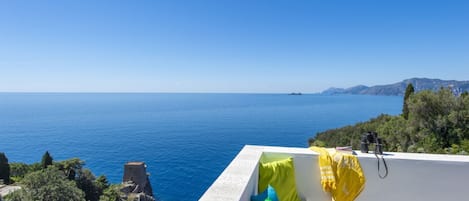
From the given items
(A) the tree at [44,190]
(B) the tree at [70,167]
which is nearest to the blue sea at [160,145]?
(B) the tree at [70,167]

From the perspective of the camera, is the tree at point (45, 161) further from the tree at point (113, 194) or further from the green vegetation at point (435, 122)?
the green vegetation at point (435, 122)

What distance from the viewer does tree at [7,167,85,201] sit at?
1196 centimetres

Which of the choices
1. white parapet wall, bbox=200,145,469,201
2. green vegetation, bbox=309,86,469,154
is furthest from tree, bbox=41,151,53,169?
white parapet wall, bbox=200,145,469,201

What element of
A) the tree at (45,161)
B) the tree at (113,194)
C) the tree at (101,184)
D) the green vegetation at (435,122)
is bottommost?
the tree at (101,184)

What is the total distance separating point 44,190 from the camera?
481 inches

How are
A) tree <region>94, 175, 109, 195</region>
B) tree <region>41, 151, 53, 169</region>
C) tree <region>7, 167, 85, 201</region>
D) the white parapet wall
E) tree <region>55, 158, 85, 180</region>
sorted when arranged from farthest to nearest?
tree <region>41, 151, 53, 169</region> → tree <region>94, 175, 109, 195</region> → tree <region>55, 158, 85, 180</region> → tree <region>7, 167, 85, 201</region> → the white parapet wall

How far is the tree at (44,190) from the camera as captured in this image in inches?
471

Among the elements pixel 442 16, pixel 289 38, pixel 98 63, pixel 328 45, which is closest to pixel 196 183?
pixel 289 38

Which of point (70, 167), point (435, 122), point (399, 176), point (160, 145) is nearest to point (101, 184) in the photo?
point (70, 167)

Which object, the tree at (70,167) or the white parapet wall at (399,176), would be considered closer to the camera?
the white parapet wall at (399,176)

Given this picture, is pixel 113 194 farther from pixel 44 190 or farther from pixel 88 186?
pixel 44 190

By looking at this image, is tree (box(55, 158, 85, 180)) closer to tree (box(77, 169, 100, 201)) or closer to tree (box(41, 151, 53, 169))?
tree (box(77, 169, 100, 201))

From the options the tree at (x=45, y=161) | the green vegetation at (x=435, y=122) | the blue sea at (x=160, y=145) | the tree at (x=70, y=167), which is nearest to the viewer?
the green vegetation at (x=435, y=122)

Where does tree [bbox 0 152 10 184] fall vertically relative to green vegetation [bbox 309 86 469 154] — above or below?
below
